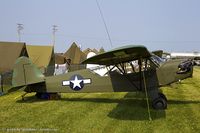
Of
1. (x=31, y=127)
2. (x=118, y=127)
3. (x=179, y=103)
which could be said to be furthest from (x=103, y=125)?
(x=179, y=103)

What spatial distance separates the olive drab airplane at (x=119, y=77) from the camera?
35.3 feet

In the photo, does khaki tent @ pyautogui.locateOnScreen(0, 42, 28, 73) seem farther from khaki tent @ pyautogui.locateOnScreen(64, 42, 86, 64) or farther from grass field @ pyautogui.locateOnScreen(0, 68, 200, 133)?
khaki tent @ pyautogui.locateOnScreen(64, 42, 86, 64)

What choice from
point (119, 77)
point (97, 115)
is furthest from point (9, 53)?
point (97, 115)

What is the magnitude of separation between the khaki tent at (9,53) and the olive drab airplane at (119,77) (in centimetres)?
1089

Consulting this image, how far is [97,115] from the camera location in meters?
9.71

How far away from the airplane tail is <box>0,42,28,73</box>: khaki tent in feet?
35.4

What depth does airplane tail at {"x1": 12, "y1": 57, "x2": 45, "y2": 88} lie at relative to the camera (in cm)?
1252

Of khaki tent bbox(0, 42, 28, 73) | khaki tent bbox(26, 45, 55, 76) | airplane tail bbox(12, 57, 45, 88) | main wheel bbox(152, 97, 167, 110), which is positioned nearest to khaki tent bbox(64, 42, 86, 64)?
khaki tent bbox(26, 45, 55, 76)

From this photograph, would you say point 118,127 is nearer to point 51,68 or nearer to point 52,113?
point 52,113

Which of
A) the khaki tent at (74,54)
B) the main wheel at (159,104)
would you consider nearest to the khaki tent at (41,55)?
the khaki tent at (74,54)

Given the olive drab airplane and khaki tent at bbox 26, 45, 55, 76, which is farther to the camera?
khaki tent at bbox 26, 45, 55, 76

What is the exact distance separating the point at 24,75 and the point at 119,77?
4241 millimetres

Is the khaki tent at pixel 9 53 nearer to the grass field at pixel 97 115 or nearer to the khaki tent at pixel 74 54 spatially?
the grass field at pixel 97 115

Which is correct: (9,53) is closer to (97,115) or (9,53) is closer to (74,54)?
(97,115)
